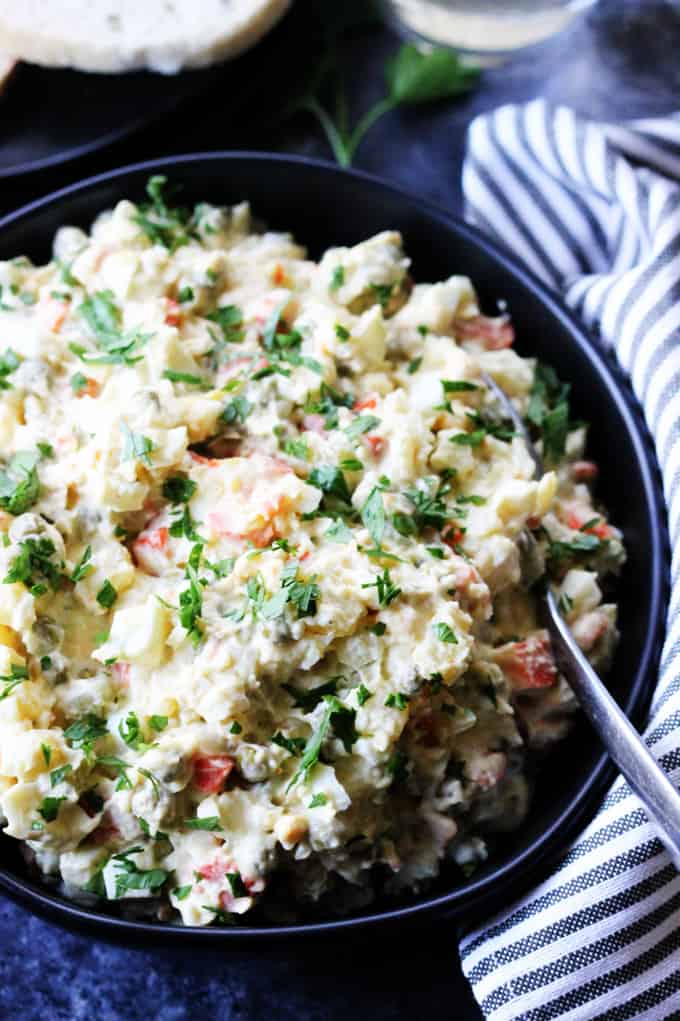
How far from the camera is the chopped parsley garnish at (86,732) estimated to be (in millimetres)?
2273

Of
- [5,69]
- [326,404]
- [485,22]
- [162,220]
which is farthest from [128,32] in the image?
[326,404]

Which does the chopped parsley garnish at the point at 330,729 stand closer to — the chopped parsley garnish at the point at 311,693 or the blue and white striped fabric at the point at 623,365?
the chopped parsley garnish at the point at 311,693

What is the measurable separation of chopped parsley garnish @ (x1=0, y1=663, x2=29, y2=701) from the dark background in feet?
2.12

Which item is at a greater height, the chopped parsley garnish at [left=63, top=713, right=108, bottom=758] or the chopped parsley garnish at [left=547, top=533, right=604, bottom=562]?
the chopped parsley garnish at [left=547, top=533, right=604, bottom=562]

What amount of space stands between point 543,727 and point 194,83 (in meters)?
2.14

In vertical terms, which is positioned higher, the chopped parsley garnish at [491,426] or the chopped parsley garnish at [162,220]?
the chopped parsley garnish at [162,220]

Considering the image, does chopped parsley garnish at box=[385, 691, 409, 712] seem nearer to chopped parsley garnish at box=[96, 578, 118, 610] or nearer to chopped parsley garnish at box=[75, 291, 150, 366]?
chopped parsley garnish at box=[96, 578, 118, 610]

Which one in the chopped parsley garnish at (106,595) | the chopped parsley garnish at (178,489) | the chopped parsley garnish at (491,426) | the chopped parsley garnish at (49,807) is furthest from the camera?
the chopped parsley garnish at (491,426)

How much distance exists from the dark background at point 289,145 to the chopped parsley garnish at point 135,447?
959 millimetres

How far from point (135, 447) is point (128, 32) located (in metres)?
1.67

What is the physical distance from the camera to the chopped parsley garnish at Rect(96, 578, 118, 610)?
236cm

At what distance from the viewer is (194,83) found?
3.58m

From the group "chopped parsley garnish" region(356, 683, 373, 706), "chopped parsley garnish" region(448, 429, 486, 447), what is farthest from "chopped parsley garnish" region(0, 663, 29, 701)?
"chopped parsley garnish" region(448, 429, 486, 447)

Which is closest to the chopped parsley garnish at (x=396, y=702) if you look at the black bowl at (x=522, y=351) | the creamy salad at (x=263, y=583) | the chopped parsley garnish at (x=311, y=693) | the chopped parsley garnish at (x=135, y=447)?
the creamy salad at (x=263, y=583)
